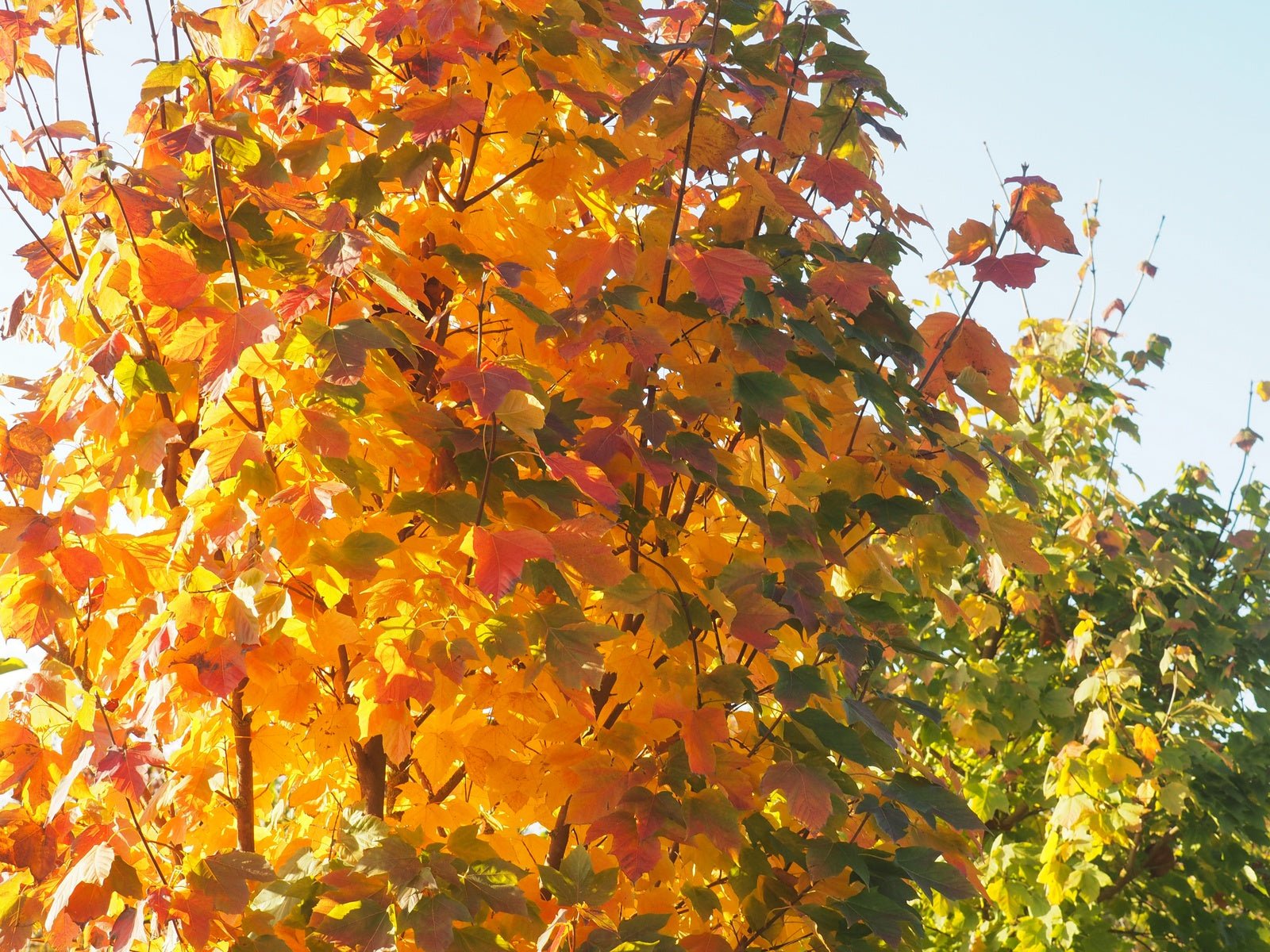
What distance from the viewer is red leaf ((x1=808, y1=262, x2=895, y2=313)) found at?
1662mm

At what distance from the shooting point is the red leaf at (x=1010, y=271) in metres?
1.70

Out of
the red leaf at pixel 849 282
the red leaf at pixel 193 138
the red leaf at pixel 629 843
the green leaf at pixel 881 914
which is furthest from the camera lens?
the red leaf at pixel 849 282

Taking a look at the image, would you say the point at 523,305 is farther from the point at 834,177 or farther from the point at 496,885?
the point at 496,885

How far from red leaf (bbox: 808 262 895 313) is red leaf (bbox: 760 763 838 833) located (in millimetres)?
656

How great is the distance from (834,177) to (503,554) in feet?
2.64

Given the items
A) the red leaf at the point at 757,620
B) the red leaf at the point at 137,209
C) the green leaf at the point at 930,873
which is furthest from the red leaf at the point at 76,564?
the green leaf at the point at 930,873

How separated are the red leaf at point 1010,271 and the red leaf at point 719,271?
1.38 ft

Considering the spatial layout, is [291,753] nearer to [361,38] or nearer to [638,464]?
[638,464]

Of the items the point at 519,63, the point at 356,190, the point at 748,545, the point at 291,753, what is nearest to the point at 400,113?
the point at 356,190

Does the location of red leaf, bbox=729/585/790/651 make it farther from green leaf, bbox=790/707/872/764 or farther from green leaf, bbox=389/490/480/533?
green leaf, bbox=389/490/480/533

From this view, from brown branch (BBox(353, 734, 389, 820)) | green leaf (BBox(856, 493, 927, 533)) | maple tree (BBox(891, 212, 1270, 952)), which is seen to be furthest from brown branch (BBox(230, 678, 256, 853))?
maple tree (BBox(891, 212, 1270, 952))

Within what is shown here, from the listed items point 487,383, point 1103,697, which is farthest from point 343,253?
point 1103,697

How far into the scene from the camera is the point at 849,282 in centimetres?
167

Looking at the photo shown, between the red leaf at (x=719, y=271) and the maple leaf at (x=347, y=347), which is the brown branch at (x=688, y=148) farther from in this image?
the maple leaf at (x=347, y=347)
